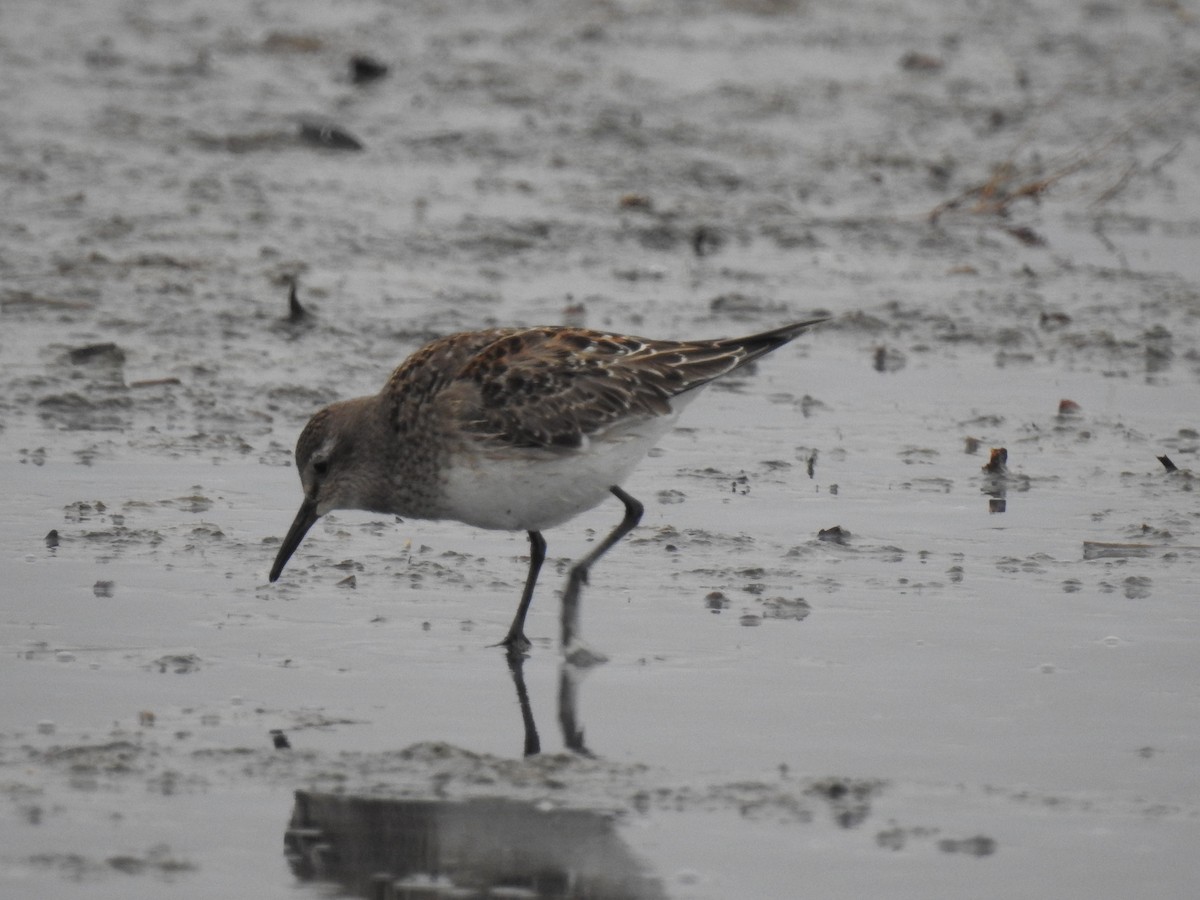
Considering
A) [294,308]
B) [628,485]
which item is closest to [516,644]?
[628,485]

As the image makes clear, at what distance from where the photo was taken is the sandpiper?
6926 millimetres

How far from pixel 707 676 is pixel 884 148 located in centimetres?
916

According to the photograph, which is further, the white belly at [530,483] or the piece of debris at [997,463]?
the piece of debris at [997,463]

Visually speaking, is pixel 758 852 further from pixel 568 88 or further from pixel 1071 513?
pixel 568 88

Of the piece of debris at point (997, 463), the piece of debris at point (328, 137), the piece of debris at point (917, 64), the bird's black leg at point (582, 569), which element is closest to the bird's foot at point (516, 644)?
the bird's black leg at point (582, 569)

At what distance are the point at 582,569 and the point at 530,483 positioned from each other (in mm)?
376

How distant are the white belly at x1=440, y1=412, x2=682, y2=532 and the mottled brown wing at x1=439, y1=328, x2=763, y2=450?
0.06 m

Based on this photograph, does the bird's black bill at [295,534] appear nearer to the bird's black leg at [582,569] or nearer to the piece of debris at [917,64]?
the bird's black leg at [582,569]

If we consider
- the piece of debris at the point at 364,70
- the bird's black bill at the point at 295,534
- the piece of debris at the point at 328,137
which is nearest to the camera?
the bird's black bill at the point at 295,534

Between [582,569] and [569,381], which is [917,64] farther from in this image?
[582,569]

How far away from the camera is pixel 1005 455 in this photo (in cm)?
862

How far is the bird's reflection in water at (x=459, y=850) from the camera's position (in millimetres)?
4797

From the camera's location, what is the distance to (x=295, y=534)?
22.8ft

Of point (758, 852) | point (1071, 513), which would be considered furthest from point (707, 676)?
point (1071, 513)
